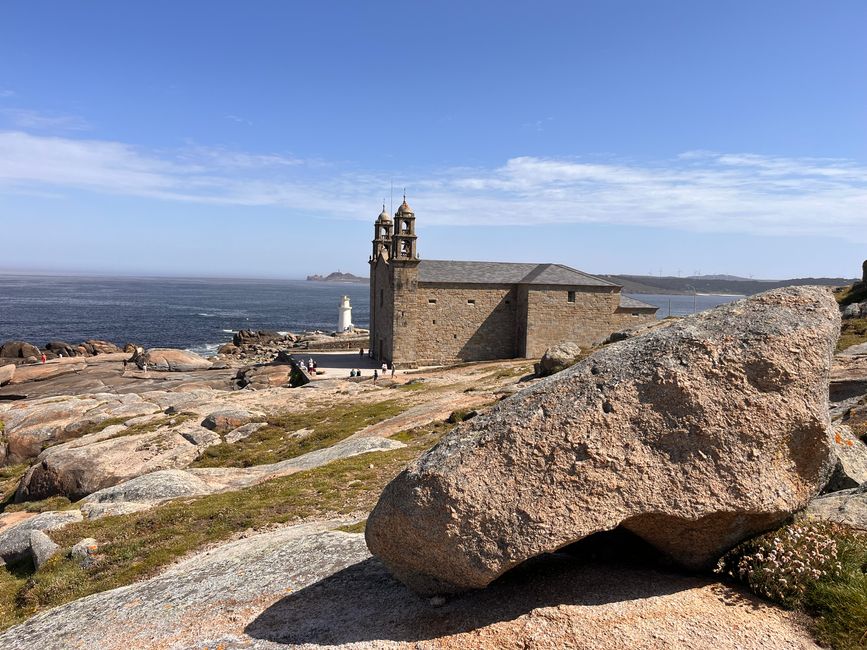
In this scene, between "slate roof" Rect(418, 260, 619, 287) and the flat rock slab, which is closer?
the flat rock slab

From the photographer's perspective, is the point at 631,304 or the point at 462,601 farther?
the point at 631,304

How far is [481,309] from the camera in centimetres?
4222

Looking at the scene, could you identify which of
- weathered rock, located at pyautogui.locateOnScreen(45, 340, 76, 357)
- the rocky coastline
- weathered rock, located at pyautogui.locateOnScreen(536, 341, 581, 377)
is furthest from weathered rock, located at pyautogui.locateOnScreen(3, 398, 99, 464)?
weathered rock, located at pyautogui.locateOnScreen(45, 340, 76, 357)

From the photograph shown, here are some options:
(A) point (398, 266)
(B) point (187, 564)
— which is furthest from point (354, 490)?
(A) point (398, 266)

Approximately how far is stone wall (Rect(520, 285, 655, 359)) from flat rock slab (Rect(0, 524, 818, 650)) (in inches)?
1325

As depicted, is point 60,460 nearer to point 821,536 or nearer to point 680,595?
point 680,595

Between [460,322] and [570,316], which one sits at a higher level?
[570,316]

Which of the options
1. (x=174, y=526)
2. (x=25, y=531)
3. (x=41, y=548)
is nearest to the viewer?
(x=41, y=548)

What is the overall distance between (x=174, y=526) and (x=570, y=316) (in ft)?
113

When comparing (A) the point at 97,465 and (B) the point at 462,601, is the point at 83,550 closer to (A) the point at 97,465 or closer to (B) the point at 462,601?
(A) the point at 97,465

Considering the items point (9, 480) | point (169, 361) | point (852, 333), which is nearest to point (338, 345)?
point (169, 361)

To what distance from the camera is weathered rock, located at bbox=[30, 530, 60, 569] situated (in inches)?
439

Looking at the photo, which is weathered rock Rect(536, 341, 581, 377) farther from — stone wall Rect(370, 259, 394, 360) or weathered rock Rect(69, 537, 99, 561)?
weathered rock Rect(69, 537, 99, 561)

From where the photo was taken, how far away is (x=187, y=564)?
952 cm
